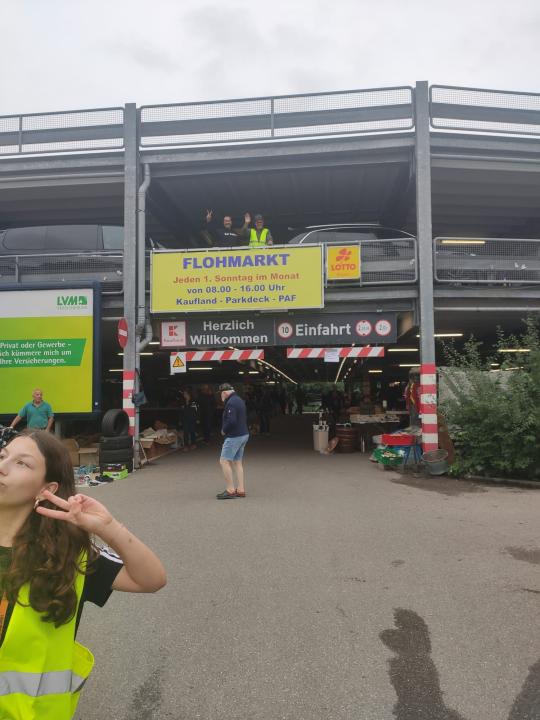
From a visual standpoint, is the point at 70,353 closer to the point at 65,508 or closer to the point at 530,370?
the point at 530,370

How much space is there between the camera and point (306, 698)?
2855 mm

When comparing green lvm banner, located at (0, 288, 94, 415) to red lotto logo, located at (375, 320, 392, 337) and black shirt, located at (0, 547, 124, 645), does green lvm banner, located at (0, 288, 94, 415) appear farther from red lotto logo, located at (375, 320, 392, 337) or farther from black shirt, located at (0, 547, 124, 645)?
black shirt, located at (0, 547, 124, 645)

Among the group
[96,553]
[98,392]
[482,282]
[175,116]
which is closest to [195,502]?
[98,392]

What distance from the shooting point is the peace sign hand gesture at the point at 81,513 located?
1.55m

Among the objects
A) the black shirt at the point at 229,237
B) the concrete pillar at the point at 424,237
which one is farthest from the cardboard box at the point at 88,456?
the concrete pillar at the point at 424,237

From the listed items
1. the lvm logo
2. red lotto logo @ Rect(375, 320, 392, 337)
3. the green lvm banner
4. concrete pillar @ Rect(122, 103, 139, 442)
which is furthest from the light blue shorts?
the lvm logo

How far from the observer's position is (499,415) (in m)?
9.49

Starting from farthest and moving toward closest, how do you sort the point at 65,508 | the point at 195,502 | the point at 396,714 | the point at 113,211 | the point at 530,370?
1. the point at 113,211
2. the point at 530,370
3. the point at 195,502
4. the point at 396,714
5. the point at 65,508

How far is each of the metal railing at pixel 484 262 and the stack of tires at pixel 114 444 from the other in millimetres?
7337

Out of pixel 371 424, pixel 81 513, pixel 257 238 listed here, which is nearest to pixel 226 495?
pixel 257 238

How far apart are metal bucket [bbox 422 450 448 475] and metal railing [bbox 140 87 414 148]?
687 centimetres

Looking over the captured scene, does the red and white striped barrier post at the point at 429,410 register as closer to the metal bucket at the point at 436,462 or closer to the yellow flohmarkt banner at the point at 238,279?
the metal bucket at the point at 436,462

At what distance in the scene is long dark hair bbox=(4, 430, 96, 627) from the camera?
1562 millimetres

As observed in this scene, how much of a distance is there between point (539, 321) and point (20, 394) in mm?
11844
